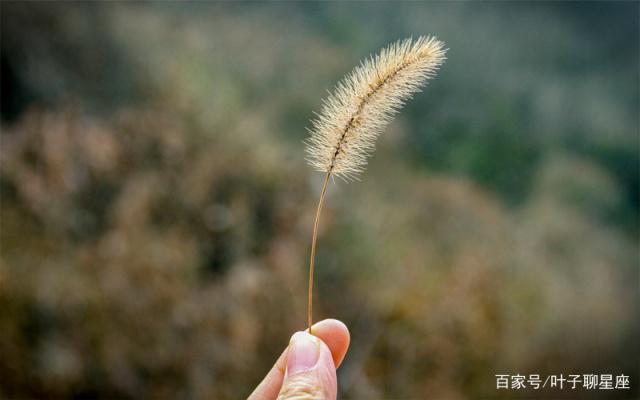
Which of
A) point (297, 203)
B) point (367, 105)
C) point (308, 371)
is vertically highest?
point (367, 105)

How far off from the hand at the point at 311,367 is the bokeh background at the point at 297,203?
1772 millimetres

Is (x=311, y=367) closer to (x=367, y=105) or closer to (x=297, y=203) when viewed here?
(x=367, y=105)

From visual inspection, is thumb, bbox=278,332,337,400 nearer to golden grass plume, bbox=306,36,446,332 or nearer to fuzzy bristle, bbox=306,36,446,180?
golden grass plume, bbox=306,36,446,332

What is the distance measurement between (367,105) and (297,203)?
208cm

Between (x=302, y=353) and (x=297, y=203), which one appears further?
(x=297, y=203)

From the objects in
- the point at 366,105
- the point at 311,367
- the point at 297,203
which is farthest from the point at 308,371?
the point at 297,203

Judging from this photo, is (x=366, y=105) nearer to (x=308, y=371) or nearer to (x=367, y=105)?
(x=367, y=105)

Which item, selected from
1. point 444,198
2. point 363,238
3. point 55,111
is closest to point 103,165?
point 55,111

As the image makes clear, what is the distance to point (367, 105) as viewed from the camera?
1.01 m

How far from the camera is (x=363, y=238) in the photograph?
3133 millimetres

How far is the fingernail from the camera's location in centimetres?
99

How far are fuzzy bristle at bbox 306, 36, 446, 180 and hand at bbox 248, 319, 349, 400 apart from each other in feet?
1.06

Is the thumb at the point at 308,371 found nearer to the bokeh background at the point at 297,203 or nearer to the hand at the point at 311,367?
the hand at the point at 311,367

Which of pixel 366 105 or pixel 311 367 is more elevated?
pixel 366 105
